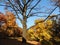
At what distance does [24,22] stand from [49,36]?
18001 mm

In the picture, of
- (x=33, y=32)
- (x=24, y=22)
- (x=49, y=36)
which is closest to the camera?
(x=24, y=22)

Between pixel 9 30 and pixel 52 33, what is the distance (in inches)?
327

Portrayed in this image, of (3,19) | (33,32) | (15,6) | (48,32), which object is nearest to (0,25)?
(3,19)

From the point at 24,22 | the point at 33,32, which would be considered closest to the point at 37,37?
the point at 33,32

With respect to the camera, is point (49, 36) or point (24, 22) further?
point (49, 36)

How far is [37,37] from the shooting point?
36719 mm

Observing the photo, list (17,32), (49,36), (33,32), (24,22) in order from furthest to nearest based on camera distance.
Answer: (17,32) < (33,32) < (49,36) < (24,22)

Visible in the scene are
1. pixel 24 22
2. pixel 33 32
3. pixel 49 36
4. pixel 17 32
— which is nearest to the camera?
pixel 24 22

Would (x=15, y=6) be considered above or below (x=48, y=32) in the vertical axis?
above

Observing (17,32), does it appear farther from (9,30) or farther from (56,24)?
(56,24)

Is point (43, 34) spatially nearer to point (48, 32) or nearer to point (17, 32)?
point (48, 32)

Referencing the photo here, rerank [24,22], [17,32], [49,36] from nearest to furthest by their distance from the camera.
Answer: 1. [24,22]
2. [49,36]
3. [17,32]

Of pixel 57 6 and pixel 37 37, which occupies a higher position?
pixel 57 6

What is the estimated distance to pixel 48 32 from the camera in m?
35.8
